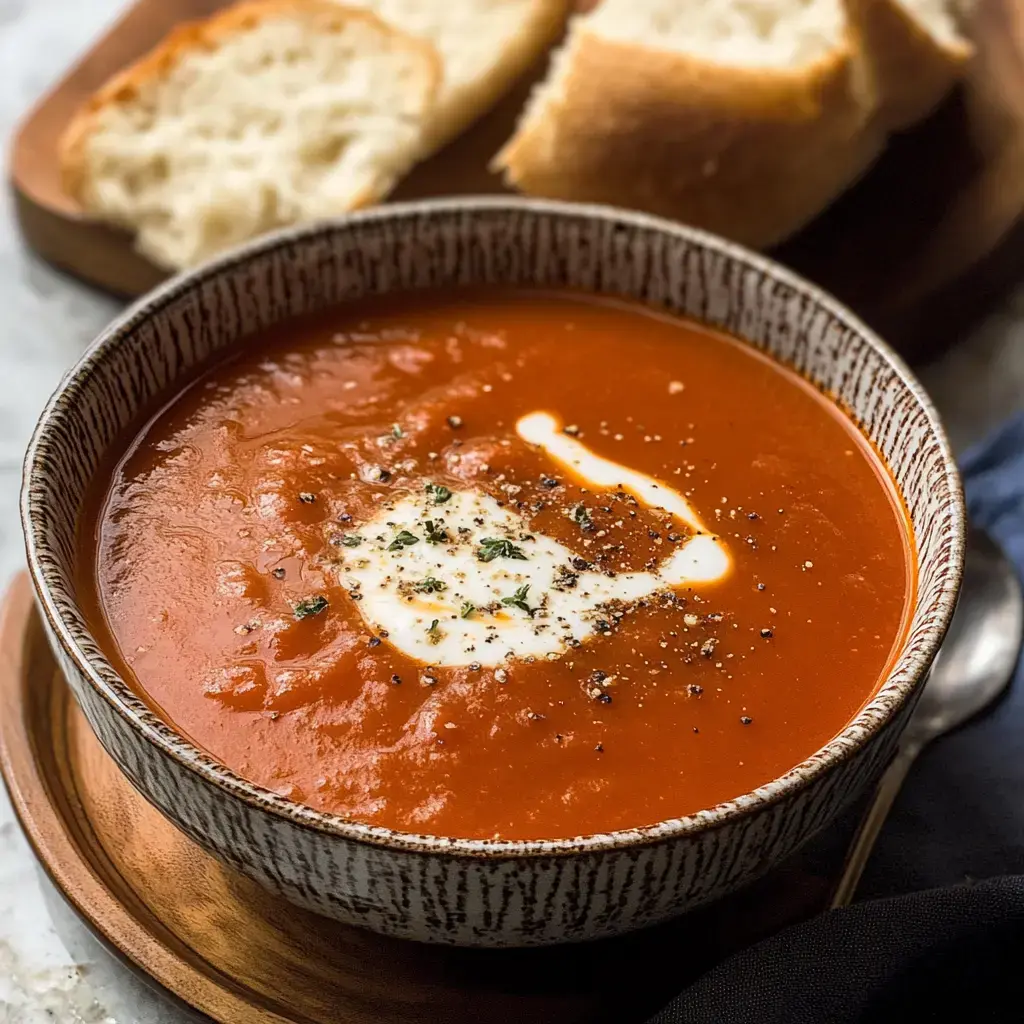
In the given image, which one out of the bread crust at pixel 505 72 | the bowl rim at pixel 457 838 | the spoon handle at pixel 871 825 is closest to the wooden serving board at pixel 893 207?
the bread crust at pixel 505 72

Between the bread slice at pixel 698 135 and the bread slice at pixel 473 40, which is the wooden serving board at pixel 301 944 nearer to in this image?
the bread slice at pixel 698 135

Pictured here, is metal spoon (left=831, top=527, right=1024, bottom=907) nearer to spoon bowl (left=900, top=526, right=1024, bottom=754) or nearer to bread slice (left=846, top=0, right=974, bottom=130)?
spoon bowl (left=900, top=526, right=1024, bottom=754)

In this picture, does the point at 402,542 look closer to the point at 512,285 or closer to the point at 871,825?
the point at 512,285

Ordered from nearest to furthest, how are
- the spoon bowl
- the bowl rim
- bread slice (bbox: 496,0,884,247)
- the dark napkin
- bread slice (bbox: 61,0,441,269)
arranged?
the bowl rim
the dark napkin
the spoon bowl
bread slice (bbox: 496,0,884,247)
bread slice (bbox: 61,0,441,269)

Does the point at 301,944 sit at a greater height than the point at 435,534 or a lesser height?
lesser

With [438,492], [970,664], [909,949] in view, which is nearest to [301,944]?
[438,492]

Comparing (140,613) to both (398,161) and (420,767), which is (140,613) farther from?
(398,161)

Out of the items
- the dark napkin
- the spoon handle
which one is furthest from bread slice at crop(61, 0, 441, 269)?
the dark napkin
